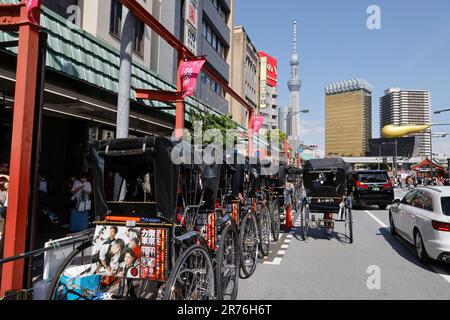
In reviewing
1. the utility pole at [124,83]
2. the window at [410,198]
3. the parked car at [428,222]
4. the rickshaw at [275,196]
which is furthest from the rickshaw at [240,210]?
the window at [410,198]

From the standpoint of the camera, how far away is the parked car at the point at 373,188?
1742 centimetres

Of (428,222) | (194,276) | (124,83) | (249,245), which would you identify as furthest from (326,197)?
(194,276)

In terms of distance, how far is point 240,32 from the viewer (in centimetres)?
4616

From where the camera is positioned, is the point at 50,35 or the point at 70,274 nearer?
the point at 70,274

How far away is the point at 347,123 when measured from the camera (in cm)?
14188

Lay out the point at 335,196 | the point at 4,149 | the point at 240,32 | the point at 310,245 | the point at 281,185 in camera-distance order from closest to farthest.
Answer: the point at 310,245 < the point at 335,196 < the point at 4,149 < the point at 281,185 < the point at 240,32

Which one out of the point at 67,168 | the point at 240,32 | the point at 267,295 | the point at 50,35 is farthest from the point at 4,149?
the point at 240,32

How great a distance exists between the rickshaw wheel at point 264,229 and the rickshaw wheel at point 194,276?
3.45 metres

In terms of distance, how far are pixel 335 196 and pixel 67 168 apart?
35.5ft

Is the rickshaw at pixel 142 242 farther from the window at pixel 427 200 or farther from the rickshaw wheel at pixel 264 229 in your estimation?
the window at pixel 427 200

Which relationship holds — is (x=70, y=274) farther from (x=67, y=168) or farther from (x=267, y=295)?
(x=67, y=168)

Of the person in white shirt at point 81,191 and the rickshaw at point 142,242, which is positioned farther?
the person in white shirt at point 81,191

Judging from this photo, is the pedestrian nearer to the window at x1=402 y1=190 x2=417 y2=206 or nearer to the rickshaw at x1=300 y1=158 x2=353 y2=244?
the rickshaw at x1=300 y1=158 x2=353 y2=244

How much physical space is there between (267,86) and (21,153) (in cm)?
7809
